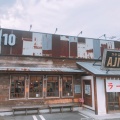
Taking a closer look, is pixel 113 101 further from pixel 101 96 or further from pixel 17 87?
pixel 17 87

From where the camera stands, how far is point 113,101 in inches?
478

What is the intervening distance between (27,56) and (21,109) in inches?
162

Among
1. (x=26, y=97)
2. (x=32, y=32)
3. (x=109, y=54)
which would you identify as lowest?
(x=26, y=97)

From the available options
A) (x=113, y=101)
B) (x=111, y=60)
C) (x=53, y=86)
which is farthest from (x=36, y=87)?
(x=111, y=60)

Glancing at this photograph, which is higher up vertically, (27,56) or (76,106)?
(27,56)

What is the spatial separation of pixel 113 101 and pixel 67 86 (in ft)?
12.0

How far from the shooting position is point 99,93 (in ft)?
38.8

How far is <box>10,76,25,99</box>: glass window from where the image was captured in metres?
12.3

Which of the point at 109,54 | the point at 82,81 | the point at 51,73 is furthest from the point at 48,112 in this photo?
the point at 109,54

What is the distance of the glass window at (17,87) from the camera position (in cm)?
1229

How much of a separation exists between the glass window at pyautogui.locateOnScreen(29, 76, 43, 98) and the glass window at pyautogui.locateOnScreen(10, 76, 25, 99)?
59cm

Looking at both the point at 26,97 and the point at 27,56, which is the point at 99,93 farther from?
the point at 27,56

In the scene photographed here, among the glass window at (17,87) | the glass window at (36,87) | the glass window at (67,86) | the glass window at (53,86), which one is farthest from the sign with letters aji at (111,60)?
the glass window at (17,87)

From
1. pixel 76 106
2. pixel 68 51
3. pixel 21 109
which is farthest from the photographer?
pixel 68 51
